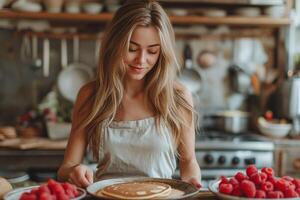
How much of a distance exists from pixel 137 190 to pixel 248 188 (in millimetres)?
322

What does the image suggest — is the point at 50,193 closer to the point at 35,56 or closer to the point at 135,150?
the point at 135,150

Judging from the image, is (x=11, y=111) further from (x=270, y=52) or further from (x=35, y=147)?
(x=270, y=52)

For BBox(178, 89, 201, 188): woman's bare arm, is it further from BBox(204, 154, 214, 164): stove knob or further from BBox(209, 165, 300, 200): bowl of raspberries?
BBox(204, 154, 214, 164): stove knob

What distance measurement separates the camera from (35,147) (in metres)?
3.11

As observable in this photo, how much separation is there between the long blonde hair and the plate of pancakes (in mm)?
402

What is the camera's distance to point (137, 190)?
4.71ft

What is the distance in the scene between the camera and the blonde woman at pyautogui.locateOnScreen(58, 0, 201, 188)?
6.07ft

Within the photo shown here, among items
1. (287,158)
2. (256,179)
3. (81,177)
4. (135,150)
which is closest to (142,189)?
(81,177)

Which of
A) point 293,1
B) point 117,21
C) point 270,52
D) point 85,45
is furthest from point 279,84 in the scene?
point 117,21

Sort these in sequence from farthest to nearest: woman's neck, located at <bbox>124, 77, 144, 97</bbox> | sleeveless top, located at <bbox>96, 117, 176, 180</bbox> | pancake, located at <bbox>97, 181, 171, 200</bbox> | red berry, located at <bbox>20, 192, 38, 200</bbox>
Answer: woman's neck, located at <bbox>124, 77, 144, 97</bbox>, sleeveless top, located at <bbox>96, 117, 176, 180</bbox>, pancake, located at <bbox>97, 181, 171, 200</bbox>, red berry, located at <bbox>20, 192, 38, 200</bbox>

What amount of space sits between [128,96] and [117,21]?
35cm

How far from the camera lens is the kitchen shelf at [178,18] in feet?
11.3

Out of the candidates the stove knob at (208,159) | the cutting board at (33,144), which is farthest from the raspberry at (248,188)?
the cutting board at (33,144)

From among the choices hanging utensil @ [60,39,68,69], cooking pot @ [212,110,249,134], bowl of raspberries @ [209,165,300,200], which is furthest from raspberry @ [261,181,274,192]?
hanging utensil @ [60,39,68,69]
